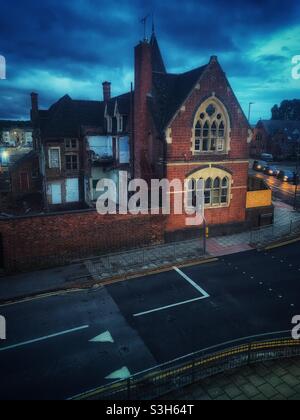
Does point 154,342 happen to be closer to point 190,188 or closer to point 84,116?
point 190,188

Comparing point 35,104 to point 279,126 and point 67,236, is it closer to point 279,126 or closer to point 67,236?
point 67,236

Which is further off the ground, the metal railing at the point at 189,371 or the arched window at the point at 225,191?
the arched window at the point at 225,191

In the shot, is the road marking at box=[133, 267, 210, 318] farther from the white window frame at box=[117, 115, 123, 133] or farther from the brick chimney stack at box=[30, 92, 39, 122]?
the brick chimney stack at box=[30, 92, 39, 122]

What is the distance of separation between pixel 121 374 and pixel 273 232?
1724cm

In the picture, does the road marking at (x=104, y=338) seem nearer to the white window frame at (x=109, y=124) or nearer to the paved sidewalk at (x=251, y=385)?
the paved sidewalk at (x=251, y=385)

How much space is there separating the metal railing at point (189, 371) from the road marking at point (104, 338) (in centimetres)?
223

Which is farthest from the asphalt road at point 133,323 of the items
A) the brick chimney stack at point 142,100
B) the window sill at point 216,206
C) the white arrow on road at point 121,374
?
the brick chimney stack at point 142,100

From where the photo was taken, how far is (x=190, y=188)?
2119 cm

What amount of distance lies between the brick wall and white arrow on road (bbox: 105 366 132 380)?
9454 millimetres

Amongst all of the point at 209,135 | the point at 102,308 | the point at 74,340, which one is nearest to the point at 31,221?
the point at 102,308

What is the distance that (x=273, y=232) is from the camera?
74.8ft

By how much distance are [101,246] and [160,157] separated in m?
7.31

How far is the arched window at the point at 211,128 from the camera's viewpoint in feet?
67.8

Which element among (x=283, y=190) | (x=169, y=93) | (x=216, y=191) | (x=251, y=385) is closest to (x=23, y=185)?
(x=169, y=93)
